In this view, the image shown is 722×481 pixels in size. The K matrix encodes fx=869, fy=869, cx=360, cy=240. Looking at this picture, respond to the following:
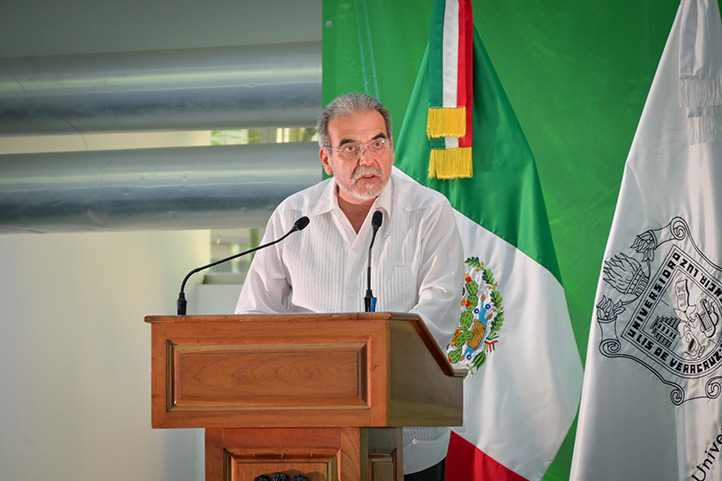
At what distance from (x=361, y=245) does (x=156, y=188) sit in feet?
7.39

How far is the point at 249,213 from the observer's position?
15.0 ft

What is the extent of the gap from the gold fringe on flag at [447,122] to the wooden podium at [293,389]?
5.90 ft

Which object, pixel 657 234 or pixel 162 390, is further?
pixel 657 234

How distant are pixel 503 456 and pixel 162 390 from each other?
198 cm

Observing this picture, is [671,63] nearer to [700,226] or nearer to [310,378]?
[700,226]

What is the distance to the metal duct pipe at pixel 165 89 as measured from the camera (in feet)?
14.8

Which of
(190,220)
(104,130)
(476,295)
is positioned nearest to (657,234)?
(476,295)

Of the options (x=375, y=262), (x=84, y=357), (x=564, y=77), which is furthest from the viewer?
(x=84, y=357)

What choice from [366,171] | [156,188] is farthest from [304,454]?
[156,188]

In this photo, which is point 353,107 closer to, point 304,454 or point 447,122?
point 447,122

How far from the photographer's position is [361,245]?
2641 millimetres

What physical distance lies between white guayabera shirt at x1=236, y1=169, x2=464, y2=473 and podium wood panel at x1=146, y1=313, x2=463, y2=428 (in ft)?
1.97

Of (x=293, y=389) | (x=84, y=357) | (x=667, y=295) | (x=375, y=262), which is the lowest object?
(x=84, y=357)

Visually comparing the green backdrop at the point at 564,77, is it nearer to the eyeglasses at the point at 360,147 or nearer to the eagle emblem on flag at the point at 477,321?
the eagle emblem on flag at the point at 477,321
